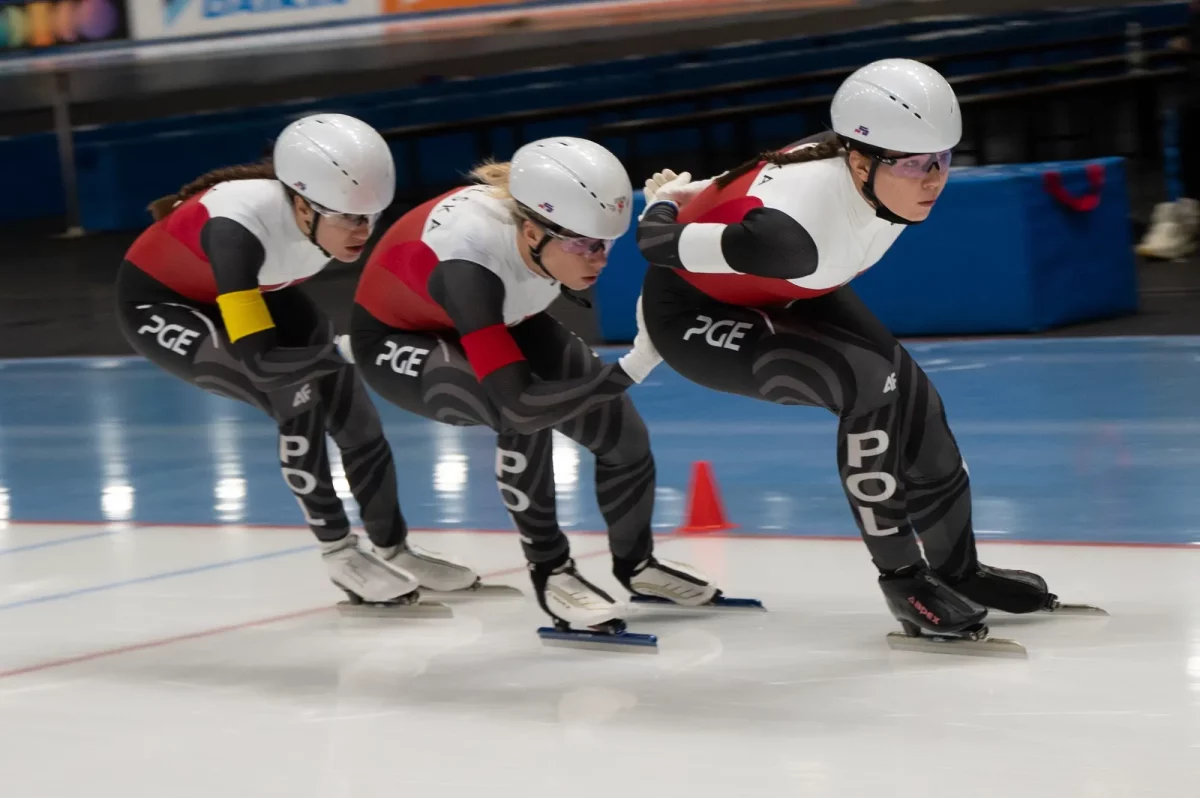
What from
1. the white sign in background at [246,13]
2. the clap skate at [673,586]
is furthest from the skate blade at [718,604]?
the white sign in background at [246,13]

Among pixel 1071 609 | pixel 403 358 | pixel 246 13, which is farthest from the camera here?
pixel 246 13

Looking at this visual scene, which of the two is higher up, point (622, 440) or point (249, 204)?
point (249, 204)

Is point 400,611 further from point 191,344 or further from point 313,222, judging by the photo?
point 313,222

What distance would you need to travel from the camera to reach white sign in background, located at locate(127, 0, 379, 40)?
53.6 feet

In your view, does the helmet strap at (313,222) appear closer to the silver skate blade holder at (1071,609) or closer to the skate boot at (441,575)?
the skate boot at (441,575)

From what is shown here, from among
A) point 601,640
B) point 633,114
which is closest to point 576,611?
point 601,640

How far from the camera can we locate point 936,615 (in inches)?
162

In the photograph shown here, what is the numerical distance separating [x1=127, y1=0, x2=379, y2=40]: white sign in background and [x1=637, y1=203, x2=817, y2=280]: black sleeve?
1271cm

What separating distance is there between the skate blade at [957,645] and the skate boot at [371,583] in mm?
1389

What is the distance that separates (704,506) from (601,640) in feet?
4.77

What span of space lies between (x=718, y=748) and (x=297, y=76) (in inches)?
827

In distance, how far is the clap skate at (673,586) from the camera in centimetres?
479

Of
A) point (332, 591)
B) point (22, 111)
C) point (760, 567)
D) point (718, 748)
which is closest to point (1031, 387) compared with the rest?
point (760, 567)

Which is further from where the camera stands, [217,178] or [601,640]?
[217,178]
